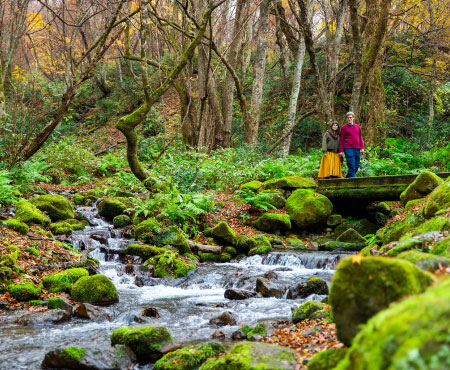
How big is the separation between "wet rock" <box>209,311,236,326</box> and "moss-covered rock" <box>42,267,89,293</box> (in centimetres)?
277

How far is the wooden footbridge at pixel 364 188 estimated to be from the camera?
1113cm

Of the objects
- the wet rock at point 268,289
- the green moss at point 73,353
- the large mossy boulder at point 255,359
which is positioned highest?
the large mossy boulder at point 255,359

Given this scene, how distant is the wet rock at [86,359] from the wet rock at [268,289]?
325 centimetres

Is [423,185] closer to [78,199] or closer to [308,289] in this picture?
[308,289]

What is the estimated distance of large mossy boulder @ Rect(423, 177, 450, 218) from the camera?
20.3 feet

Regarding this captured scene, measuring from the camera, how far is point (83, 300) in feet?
21.7

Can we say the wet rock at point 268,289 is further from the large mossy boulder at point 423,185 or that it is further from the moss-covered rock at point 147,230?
the large mossy boulder at point 423,185

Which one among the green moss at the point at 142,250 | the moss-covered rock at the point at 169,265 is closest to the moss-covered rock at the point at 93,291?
the moss-covered rock at the point at 169,265

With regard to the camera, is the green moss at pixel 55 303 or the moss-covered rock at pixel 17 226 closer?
the green moss at pixel 55 303

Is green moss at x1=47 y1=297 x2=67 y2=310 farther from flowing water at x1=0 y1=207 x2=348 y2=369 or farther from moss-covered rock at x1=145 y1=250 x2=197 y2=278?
moss-covered rock at x1=145 y1=250 x2=197 y2=278

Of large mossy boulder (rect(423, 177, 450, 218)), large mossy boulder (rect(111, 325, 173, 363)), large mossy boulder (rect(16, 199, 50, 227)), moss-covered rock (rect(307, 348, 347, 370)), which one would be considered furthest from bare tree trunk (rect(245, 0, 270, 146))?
moss-covered rock (rect(307, 348, 347, 370))

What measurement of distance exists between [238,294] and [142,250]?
10.1 ft

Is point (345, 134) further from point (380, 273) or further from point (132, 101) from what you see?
point (132, 101)

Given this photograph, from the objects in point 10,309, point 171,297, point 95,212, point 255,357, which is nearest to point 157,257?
point 171,297
